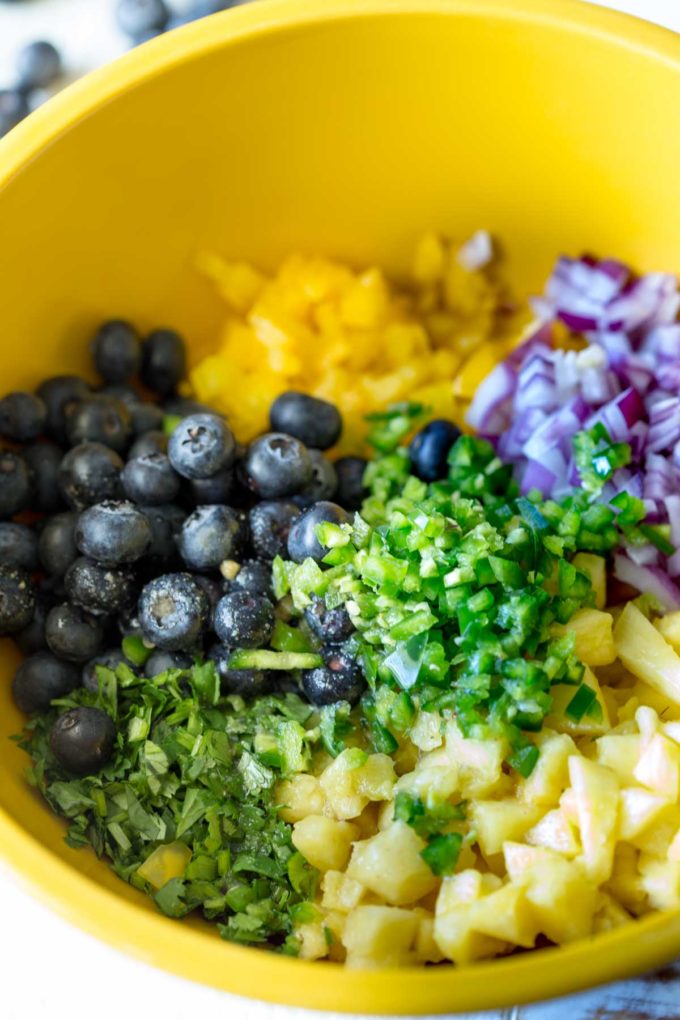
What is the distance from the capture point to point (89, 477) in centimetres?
192

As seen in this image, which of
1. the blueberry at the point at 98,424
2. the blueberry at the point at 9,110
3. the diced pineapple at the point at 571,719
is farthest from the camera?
the blueberry at the point at 9,110

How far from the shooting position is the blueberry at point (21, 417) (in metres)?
1.98

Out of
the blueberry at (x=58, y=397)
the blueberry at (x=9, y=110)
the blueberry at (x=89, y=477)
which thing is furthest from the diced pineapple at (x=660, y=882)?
the blueberry at (x=9, y=110)

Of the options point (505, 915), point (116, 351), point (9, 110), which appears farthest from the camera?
point (9, 110)

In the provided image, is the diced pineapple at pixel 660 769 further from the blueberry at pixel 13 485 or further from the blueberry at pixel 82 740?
the blueberry at pixel 13 485

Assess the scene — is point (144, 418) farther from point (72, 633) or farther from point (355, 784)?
point (355, 784)

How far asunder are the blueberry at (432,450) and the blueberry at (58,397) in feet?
2.21

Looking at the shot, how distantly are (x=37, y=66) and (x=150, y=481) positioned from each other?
1.21m

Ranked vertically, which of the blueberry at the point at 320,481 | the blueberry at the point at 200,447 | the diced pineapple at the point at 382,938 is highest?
the blueberry at the point at 200,447

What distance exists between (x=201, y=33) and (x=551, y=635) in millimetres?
1265

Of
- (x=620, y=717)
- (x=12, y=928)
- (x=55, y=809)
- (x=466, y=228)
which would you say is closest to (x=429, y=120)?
(x=466, y=228)

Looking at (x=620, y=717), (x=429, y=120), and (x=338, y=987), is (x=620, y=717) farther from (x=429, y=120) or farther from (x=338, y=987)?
(x=429, y=120)

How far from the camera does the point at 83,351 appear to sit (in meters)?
2.18

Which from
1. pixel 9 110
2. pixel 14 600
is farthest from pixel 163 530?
pixel 9 110
